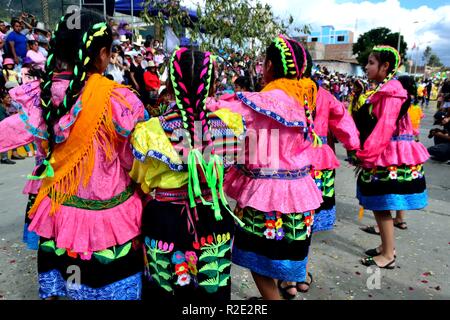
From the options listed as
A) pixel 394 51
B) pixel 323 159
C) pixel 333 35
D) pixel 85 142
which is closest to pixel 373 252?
pixel 323 159

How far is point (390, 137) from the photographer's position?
3115 mm

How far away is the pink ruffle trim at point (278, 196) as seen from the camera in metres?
2.19

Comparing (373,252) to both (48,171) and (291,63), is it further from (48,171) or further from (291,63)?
(48,171)

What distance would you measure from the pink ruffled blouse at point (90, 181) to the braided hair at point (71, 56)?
0.04 metres

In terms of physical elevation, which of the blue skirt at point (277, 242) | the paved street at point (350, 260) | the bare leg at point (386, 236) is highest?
the blue skirt at point (277, 242)

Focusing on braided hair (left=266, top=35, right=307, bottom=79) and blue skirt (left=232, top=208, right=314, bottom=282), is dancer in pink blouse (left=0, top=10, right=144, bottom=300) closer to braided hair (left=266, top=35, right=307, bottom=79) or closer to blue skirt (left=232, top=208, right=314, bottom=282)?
blue skirt (left=232, top=208, right=314, bottom=282)

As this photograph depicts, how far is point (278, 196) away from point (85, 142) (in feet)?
3.57

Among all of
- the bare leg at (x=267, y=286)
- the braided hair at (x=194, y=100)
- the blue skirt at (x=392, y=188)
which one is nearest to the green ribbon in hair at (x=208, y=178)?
the braided hair at (x=194, y=100)

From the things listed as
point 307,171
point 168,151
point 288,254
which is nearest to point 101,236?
point 168,151

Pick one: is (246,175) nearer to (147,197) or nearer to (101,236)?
(147,197)

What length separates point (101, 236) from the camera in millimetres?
1819

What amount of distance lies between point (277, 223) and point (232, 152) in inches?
24.2

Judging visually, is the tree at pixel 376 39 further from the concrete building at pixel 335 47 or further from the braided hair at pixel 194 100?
the braided hair at pixel 194 100

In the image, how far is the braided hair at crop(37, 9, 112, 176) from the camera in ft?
5.66
